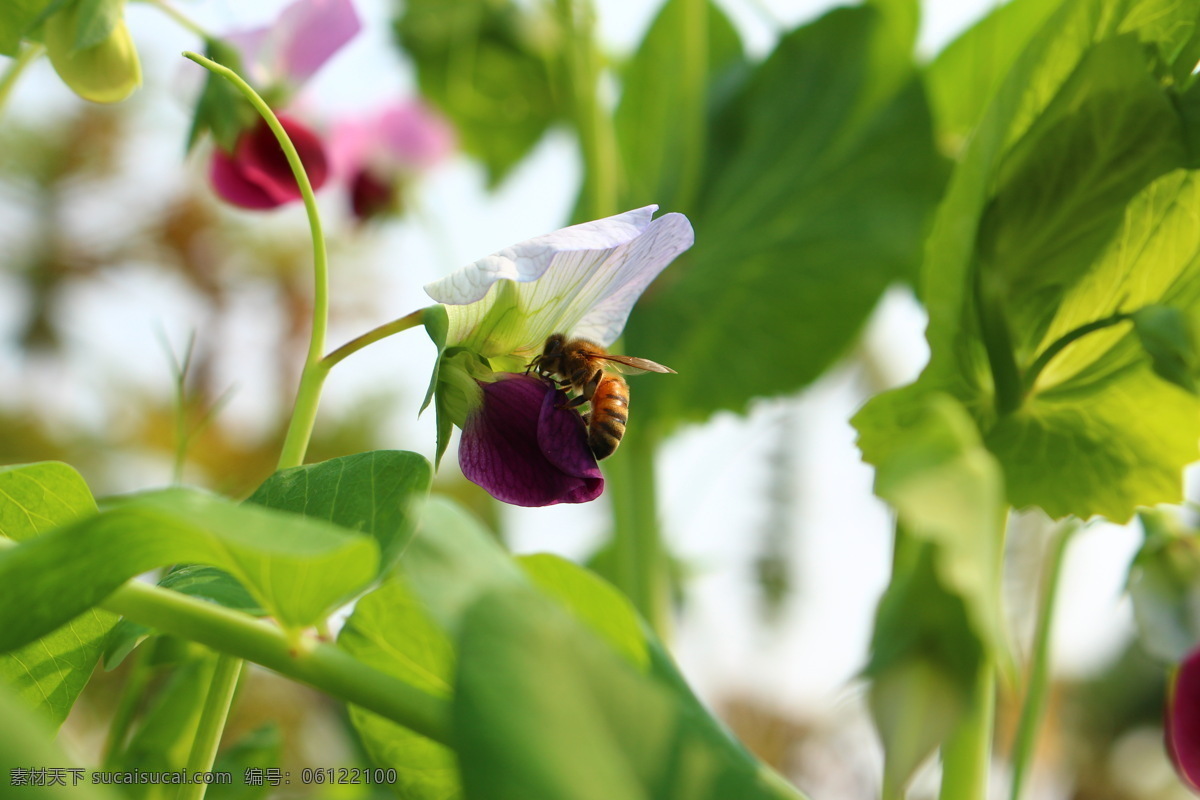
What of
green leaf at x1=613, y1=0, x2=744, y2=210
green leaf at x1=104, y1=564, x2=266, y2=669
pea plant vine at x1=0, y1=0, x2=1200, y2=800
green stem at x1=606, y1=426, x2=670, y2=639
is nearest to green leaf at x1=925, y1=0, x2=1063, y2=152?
pea plant vine at x1=0, y1=0, x2=1200, y2=800

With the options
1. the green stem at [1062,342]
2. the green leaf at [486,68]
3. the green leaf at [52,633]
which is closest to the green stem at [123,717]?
the green leaf at [52,633]

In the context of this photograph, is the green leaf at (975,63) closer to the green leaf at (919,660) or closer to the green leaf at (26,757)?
the green leaf at (919,660)

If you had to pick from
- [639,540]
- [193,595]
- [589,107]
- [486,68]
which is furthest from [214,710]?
[486,68]

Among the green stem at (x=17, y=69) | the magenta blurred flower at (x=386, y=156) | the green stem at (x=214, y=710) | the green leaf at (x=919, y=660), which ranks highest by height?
the magenta blurred flower at (x=386, y=156)

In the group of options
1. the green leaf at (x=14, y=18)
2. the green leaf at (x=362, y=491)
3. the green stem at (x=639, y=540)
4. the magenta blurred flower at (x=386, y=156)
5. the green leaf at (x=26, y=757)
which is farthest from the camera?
the magenta blurred flower at (x=386, y=156)

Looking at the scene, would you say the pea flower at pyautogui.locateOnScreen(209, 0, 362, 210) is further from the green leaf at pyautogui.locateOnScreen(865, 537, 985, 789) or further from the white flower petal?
the green leaf at pyautogui.locateOnScreen(865, 537, 985, 789)

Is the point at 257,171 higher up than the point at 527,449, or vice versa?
the point at 257,171

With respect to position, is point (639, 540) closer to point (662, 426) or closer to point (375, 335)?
point (662, 426)
